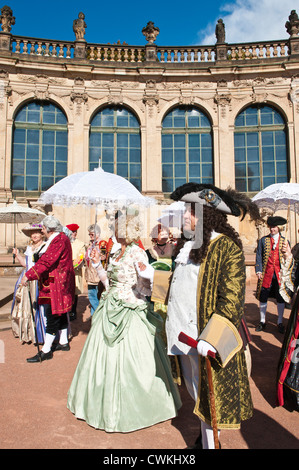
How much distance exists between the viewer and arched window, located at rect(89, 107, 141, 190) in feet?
48.3

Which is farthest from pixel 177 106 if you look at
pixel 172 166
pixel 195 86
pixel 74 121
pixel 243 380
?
pixel 243 380

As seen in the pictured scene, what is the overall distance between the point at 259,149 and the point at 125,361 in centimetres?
1366

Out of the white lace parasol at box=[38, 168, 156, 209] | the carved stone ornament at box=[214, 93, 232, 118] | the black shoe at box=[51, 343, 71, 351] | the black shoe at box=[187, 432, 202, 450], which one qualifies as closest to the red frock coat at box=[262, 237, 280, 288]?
→ the white lace parasol at box=[38, 168, 156, 209]

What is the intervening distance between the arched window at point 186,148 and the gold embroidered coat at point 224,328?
1265 centimetres

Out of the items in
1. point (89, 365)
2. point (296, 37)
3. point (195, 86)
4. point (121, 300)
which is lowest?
point (89, 365)

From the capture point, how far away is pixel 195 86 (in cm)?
1476

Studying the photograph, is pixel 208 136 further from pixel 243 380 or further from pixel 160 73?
pixel 243 380

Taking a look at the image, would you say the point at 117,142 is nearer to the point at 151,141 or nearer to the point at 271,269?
the point at 151,141

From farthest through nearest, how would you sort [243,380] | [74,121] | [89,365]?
[74,121], [89,365], [243,380]

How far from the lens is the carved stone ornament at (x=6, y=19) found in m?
14.0

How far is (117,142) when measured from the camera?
14852 mm

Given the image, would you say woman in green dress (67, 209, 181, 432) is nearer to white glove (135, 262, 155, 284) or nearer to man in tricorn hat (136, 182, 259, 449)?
Answer: white glove (135, 262, 155, 284)

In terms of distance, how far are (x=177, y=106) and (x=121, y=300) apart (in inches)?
527

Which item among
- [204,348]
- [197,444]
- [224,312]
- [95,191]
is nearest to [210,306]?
[224,312]
